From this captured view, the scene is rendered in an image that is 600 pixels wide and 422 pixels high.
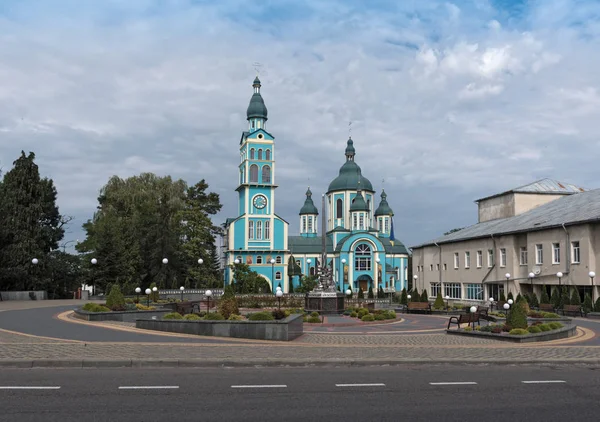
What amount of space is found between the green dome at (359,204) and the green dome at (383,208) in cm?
925

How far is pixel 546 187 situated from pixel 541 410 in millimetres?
49190

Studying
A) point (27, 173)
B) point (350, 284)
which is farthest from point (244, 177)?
point (27, 173)

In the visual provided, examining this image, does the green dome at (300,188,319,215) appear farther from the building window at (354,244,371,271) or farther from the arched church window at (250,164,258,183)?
the arched church window at (250,164,258,183)

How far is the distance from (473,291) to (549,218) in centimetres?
1044

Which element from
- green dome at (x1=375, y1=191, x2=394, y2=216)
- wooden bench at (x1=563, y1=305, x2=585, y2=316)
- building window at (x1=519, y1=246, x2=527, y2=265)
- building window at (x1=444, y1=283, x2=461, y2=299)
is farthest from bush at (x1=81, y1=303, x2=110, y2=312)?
green dome at (x1=375, y1=191, x2=394, y2=216)

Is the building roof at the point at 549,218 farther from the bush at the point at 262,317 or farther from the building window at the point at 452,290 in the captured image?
the bush at the point at 262,317

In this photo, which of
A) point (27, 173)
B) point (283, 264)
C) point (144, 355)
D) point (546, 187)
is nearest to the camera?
point (144, 355)

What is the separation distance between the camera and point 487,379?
11.5 metres

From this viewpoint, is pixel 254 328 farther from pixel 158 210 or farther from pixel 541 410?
pixel 158 210

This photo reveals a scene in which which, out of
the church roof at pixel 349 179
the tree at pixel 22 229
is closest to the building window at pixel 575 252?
the tree at pixel 22 229

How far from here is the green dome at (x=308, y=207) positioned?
94188 millimetres

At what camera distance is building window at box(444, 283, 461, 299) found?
173 feet

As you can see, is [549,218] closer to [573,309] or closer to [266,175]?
[573,309]

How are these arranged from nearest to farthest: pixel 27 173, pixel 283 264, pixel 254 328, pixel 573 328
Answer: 1. pixel 254 328
2. pixel 573 328
3. pixel 27 173
4. pixel 283 264
